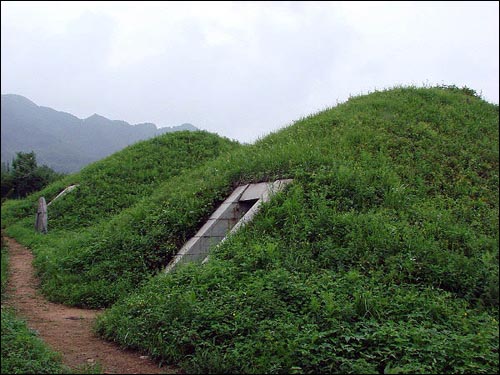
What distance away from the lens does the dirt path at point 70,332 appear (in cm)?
478

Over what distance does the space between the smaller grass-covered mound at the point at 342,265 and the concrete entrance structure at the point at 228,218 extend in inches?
11.4

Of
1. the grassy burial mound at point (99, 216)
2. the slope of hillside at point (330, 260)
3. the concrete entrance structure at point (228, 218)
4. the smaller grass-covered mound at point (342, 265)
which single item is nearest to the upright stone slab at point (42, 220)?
the grassy burial mound at point (99, 216)

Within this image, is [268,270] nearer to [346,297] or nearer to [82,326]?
[346,297]

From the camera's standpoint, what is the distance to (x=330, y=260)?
6.15 m

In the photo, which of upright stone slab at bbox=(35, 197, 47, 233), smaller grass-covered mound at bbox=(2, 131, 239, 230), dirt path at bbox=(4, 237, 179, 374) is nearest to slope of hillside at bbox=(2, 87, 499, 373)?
dirt path at bbox=(4, 237, 179, 374)

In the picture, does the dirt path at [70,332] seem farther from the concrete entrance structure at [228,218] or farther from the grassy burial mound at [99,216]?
the concrete entrance structure at [228,218]

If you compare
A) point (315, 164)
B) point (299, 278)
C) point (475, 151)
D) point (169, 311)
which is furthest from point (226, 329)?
point (475, 151)

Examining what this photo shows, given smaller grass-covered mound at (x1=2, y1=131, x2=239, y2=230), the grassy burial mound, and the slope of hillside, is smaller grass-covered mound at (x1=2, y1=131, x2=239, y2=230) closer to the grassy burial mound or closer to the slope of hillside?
the grassy burial mound

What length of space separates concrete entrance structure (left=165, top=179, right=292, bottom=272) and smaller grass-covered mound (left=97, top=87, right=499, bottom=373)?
→ 289mm

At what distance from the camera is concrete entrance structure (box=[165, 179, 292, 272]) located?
25.2 feet

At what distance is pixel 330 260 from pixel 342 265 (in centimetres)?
19

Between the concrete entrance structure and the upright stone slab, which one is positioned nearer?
the concrete entrance structure

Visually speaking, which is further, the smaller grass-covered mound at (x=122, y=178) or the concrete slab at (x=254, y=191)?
the smaller grass-covered mound at (x=122, y=178)

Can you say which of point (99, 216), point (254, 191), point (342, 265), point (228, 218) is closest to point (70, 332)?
point (228, 218)
